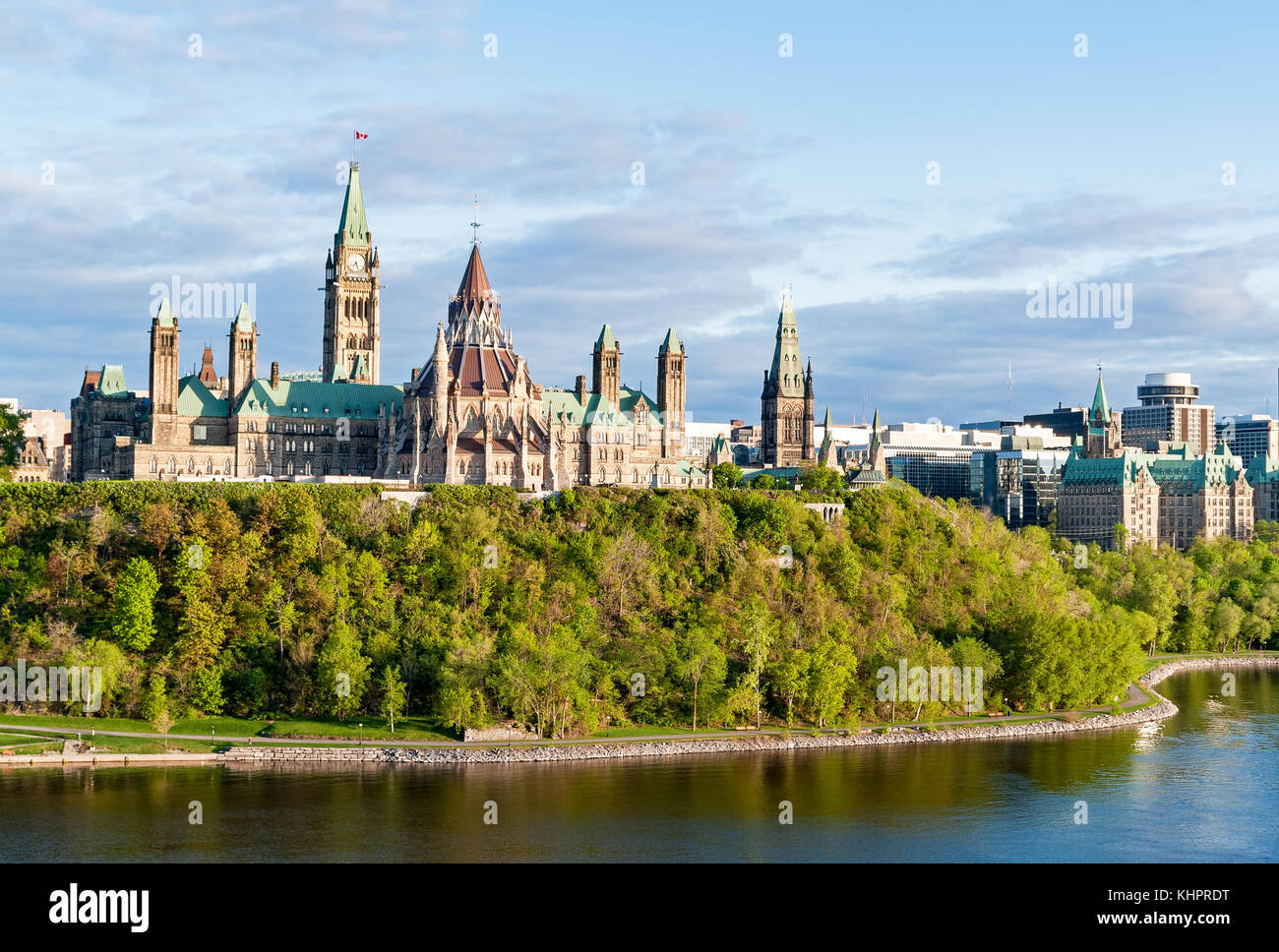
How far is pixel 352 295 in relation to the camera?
179 m

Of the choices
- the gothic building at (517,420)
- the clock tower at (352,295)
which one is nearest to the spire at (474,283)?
the gothic building at (517,420)

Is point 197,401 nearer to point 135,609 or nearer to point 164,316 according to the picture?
point 164,316

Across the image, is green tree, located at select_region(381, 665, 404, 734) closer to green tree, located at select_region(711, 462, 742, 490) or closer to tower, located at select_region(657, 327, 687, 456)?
green tree, located at select_region(711, 462, 742, 490)

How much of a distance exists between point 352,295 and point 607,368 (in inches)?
1243

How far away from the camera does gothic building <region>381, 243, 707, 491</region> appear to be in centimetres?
14588

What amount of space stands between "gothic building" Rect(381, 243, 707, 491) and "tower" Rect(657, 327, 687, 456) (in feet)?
0.36

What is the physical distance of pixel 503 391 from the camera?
150875 mm

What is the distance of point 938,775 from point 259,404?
8484cm

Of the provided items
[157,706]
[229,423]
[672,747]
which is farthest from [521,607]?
[229,423]

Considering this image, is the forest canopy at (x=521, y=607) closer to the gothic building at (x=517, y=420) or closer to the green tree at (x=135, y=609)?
the green tree at (x=135, y=609)

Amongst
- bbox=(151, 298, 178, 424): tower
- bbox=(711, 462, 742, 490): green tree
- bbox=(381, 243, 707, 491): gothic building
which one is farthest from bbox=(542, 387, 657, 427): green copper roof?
bbox=(151, 298, 178, 424): tower
